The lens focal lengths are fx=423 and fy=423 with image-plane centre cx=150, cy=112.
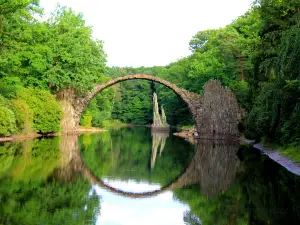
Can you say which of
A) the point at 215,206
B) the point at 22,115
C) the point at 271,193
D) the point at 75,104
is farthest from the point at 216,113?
the point at 215,206

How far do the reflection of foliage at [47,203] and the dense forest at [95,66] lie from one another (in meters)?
8.67

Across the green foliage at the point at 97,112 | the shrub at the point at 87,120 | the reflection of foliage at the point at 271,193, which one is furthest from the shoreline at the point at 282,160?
the green foliage at the point at 97,112

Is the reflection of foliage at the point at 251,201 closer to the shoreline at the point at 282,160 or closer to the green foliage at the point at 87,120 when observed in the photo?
the shoreline at the point at 282,160

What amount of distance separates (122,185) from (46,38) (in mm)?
25500

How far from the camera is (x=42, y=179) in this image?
12578mm


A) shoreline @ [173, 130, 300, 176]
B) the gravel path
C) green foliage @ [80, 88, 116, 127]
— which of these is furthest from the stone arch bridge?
green foliage @ [80, 88, 116, 127]

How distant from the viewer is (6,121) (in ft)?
87.0

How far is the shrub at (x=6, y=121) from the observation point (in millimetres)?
26231

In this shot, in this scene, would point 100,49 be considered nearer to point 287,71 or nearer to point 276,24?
point 276,24

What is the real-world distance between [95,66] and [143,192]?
2893 centimetres

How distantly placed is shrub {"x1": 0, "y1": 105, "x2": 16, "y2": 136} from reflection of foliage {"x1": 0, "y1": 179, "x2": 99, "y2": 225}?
50.0 ft

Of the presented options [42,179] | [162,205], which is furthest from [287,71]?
[42,179]

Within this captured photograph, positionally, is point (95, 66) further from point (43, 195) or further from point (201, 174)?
point (43, 195)

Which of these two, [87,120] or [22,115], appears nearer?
[22,115]
